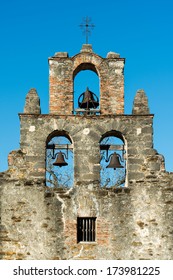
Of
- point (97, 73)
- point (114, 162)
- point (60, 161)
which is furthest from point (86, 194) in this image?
point (97, 73)

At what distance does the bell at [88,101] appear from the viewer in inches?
762

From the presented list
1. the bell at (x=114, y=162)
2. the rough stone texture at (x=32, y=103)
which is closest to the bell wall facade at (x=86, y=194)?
the rough stone texture at (x=32, y=103)

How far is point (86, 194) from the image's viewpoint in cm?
1839

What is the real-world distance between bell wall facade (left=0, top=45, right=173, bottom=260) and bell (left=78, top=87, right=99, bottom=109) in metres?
0.36

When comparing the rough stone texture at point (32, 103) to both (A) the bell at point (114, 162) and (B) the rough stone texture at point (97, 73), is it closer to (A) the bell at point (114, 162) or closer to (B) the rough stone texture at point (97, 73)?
(B) the rough stone texture at point (97, 73)

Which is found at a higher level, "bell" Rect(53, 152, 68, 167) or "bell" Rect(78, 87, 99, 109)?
"bell" Rect(78, 87, 99, 109)

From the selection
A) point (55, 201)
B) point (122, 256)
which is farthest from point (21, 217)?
point (122, 256)

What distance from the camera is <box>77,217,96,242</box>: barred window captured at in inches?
719

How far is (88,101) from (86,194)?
2.37m

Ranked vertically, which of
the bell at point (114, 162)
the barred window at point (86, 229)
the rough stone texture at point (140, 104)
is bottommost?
the barred window at point (86, 229)

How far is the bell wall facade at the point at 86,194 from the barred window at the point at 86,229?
2 centimetres

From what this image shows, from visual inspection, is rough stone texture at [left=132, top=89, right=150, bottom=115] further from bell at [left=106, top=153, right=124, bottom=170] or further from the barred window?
the barred window

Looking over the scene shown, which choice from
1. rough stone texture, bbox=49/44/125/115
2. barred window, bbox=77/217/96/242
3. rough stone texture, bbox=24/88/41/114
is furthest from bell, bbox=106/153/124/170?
rough stone texture, bbox=24/88/41/114

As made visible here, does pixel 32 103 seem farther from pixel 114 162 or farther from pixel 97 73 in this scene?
pixel 114 162
